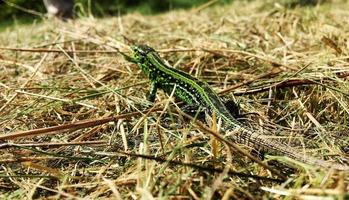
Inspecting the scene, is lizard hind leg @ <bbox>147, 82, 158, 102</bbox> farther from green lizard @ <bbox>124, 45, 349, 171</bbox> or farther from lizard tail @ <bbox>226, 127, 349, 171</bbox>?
lizard tail @ <bbox>226, 127, 349, 171</bbox>

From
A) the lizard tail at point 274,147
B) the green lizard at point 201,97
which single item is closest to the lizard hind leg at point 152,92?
the green lizard at point 201,97

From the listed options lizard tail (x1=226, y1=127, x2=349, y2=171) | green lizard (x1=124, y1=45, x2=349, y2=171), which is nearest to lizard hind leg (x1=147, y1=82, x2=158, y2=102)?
green lizard (x1=124, y1=45, x2=349, y2=171)

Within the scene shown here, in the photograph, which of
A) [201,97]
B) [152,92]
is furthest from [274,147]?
[152,92]

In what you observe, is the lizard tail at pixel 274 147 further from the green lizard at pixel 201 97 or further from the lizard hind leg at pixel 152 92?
the lizard hind leg at pixel 152 92

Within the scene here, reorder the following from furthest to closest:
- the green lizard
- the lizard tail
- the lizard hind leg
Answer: the lizard hind leg < the green lizard < the lizard tail

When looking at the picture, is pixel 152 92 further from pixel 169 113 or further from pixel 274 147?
pixel 274 147
